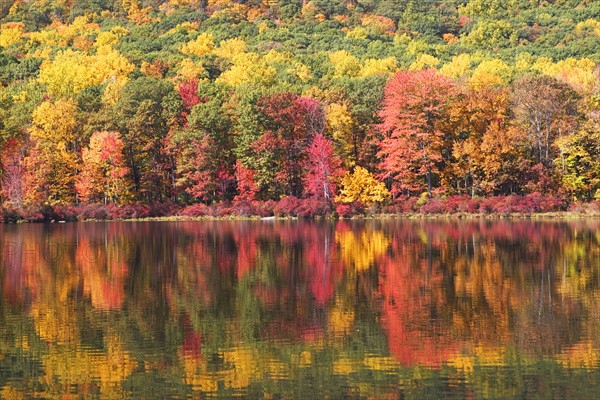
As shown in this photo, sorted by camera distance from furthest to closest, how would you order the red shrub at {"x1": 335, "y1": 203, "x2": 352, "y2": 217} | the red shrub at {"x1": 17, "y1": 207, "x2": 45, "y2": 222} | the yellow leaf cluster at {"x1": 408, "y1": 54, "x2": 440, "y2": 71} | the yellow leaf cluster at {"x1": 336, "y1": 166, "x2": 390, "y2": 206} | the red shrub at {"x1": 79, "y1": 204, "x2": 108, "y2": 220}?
1. the yellow leaf cluster at {"x1": 408, "y1": 54, "x2": 440, "y2": 71}
2. the red shrub at {"x1": 79, "y1": 204, "x2": 108, "y2": 220}
3. the yellow leaf cluster at {"x1": 336, "y1": 166, "x2": 390, "y2": 206}
4. the red shrub at {"x1": 335, "y1": 203, "x2": 352, "y2": 217}
5. the red shrub at {"x1": 17, "y1": 207, "x2": 45, "y2": 222}

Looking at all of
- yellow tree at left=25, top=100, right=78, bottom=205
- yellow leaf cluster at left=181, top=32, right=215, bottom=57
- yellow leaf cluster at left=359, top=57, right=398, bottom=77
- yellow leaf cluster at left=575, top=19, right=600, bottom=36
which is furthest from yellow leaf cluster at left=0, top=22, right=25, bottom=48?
yellow leaf cluster at left=575, top=19, right=600, bottom=36

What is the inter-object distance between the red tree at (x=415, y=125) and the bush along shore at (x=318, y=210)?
2225mm

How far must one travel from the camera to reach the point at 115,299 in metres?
25.5

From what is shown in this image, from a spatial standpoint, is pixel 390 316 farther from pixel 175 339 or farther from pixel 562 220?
pixel 562 220

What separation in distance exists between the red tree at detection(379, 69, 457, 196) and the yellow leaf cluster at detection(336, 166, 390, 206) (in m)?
1.10

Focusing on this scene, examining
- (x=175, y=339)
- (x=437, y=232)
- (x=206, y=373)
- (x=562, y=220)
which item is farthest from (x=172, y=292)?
(x=562, y=220)

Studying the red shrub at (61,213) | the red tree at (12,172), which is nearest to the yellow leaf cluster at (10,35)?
the red tree at (12,172)

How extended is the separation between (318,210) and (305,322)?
46.7 m

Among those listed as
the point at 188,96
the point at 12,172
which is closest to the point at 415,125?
the point at 188,96

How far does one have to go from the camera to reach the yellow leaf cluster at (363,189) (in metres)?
68.3

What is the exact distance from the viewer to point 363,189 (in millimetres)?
69312

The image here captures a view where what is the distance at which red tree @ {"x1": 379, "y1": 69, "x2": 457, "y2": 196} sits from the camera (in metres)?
68.0

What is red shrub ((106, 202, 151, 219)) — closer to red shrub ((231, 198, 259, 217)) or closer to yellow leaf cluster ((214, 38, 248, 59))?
red shrub ((231, 198, 259, 217))

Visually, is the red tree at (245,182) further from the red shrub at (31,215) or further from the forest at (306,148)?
the red shrub at (31,215)
